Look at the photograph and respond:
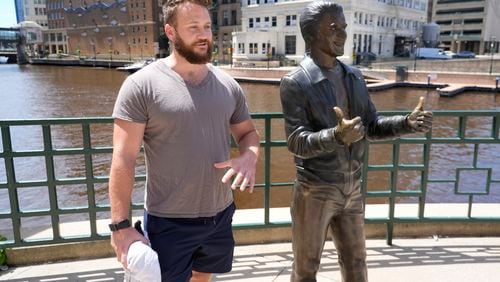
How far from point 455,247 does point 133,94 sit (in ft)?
11.7

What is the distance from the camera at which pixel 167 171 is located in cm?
210

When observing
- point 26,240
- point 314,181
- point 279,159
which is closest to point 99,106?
point 279,159

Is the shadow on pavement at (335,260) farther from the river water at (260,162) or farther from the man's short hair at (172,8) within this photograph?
the river water at (260,162)

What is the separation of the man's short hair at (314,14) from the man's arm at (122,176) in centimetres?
111

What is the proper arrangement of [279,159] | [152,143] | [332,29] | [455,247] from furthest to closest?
1. [279,159]
2. [455,247]
3. [332,29]
4. [152,143]

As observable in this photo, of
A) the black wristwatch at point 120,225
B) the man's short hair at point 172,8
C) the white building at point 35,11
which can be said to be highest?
the white building at point 35,11

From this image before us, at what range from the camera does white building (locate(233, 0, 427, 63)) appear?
2164 inches

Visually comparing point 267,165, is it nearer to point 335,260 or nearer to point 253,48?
point 335,260

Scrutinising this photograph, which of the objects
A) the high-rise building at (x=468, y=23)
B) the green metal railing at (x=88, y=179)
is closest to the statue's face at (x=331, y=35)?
the green metal railing at (x=88, y=179)

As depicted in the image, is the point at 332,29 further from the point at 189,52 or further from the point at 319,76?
the point at 189,52

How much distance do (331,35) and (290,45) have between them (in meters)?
58.9

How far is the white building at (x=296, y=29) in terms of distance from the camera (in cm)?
5498

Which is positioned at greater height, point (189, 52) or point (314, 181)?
point (189, 52)

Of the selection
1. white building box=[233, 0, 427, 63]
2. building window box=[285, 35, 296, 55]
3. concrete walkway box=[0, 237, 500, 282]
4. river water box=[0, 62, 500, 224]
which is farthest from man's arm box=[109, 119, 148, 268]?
building window box=[285, 35, 296, 55]
